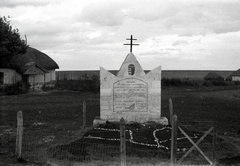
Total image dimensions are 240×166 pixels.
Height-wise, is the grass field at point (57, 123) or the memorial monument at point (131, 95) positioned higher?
the memorial monument at point (131, 95)

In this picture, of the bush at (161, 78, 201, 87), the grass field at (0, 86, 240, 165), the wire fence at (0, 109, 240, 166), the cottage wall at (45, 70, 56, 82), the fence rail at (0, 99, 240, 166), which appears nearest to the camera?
the fence rail at (0, 99, 240, 166)

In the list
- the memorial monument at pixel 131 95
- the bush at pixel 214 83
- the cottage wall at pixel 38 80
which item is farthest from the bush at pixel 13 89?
the bush at pixel 214 83

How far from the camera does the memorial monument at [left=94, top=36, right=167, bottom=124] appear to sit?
1576 cm

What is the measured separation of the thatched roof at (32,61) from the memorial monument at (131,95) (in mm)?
24732

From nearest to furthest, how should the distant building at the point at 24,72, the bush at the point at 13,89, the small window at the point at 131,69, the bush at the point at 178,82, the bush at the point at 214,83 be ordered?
1. the small window at the point at 131,69
2. the bush at the point at 13,89
3. the distant building at the point at 24,72
4. the bush at the point at 178,82
5. the bush at the point at 214,83

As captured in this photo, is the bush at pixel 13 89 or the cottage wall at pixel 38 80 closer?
the bush at pixel 13 89

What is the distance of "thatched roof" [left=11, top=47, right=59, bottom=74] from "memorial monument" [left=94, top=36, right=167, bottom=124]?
2473cm

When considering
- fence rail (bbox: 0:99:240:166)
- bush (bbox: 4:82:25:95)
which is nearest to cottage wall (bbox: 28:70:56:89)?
bush (bbox: 4:82:25:95)

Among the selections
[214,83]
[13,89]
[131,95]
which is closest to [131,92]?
[131,95]

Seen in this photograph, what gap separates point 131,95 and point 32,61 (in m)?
29.7

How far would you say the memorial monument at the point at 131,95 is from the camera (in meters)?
15.8

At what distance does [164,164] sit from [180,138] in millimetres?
3324

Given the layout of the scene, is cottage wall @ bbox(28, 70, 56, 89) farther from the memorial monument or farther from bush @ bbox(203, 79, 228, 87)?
the memorial monument

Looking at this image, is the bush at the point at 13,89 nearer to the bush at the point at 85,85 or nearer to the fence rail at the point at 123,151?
the bush at the point at 85,85
